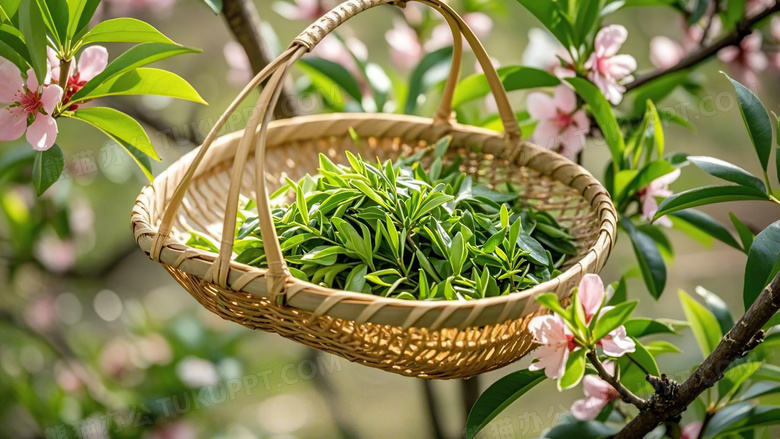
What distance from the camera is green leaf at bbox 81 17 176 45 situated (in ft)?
2.30

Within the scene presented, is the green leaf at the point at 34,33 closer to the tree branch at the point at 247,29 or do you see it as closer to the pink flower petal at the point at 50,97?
the pink flower petal at the point at 50,97

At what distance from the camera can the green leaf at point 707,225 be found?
907 mm

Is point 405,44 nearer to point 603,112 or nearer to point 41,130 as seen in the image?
point 603,112

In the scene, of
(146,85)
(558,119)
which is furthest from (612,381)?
(146,85)

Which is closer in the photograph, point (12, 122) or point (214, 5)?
point (12, 122)

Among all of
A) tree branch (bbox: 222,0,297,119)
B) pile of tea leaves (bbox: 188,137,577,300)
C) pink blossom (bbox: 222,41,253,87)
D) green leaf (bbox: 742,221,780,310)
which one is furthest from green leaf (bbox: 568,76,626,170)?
pink blossom (bbox: 222,41,253,87)

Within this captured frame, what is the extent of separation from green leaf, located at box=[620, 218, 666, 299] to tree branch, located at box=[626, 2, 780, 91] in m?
0.30

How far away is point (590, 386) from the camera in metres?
0.88

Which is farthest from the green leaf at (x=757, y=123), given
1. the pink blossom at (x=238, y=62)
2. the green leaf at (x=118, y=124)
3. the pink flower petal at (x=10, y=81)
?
the pink blossom at (x=238, y=62)

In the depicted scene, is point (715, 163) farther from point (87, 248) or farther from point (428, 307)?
point (87, 248)

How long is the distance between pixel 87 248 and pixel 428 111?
0.84 metres

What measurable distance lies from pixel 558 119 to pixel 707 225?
253mm

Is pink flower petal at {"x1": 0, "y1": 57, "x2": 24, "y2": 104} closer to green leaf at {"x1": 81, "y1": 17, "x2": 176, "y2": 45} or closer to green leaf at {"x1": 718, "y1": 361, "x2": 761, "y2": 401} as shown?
green leaf at {"x1": 81, "y1": 17, "x2": 176, "y2": 45}

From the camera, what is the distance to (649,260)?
886 millimetres
